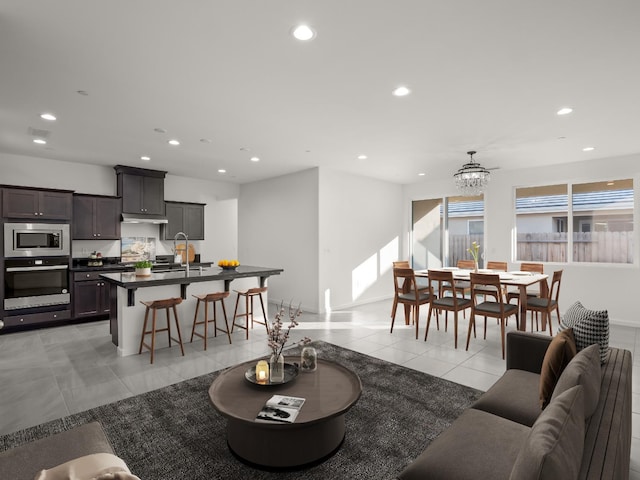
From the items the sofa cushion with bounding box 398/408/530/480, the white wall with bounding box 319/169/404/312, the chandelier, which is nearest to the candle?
the sofa cushion with bounding box 398/408/530/480

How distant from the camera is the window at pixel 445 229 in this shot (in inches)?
300

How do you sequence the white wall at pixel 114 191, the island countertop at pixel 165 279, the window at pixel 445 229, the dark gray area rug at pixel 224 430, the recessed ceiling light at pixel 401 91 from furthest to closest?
the window at pixel 445 229, the white wall at pixel 114 191, the island countertop at pixel 165 279, the recessed ceiling light at pixel 401 91, the dark gray area rug at pixel 224 430

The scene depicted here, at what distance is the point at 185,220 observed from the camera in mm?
7484

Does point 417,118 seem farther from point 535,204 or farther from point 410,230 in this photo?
point 410,230

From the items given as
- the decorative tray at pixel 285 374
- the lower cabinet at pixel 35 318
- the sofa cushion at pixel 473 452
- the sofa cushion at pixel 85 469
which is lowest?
the lower cabinet at pixel 35 318

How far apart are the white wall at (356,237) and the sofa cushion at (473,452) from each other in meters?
4.84

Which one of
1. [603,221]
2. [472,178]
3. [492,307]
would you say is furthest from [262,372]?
[603,221]

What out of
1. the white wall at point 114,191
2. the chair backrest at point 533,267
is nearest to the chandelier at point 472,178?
the chair backrest at point 533,267

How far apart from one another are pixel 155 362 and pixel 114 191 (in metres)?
4.11

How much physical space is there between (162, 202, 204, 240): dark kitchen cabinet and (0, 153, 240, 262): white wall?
265mm

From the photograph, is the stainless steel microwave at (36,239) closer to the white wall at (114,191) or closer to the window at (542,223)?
the white wall at (114,191)

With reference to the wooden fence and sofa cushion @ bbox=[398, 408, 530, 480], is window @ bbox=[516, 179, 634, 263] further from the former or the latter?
sofa cushion @ bbox=[398, 408, 530, 480]

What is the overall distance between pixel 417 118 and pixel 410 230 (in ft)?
16.0

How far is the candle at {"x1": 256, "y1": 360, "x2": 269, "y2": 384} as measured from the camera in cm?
246
